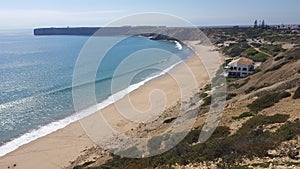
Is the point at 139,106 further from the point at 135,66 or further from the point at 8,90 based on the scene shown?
the point at 135,66

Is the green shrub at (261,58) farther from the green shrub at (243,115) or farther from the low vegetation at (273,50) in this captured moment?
the green shrub at (243,115)

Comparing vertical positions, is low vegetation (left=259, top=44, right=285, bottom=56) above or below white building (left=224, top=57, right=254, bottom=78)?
above

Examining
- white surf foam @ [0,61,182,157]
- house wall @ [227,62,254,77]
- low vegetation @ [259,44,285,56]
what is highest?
low vegetation @ [259,44,285,56]

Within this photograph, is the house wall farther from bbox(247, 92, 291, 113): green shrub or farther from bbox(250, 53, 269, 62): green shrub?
bbox(247, 92, 291, 113): green shrub

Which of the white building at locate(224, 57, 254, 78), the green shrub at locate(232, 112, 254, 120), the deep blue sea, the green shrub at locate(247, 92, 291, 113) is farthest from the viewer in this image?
the white building at locate(224, 57, 254, 78)

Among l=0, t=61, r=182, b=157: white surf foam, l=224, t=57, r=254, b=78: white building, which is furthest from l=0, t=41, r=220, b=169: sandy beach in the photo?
l=224, t=57, r=254, b=78: white building

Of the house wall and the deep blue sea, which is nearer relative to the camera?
the deep blue sea

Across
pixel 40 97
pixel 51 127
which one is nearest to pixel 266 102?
pixel 51 127

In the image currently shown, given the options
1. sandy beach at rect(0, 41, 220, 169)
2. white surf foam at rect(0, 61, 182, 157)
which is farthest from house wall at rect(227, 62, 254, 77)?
white surf foam at rect(0, 61, 182, 157)

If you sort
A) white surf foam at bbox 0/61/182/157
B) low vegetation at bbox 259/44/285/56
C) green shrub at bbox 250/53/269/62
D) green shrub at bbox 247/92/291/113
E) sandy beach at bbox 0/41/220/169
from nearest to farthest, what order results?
green shrub at bbox 247/92/291/113 → sandy beach at bbox 0/41/220/169 → white surf foam at bbox 0/61/182/157 → green shrub at bbox 250/53/269/62 → low vegetation at bbox 259/44/285/56
